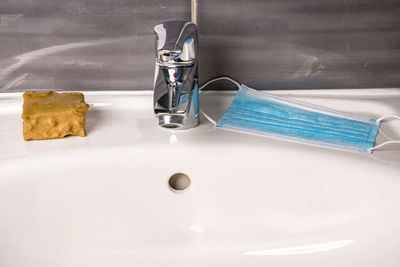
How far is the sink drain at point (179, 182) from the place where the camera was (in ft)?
1.54

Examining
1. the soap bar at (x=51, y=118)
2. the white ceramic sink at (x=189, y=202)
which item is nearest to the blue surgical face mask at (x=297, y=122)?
the white ceramic sink at (x=189, y=202)

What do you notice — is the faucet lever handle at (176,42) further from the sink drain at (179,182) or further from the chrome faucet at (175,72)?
the sink drain at (179,182)

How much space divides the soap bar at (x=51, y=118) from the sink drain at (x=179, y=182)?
0.12m

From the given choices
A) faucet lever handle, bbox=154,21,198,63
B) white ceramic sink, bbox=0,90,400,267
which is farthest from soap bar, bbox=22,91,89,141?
faucet lever handle, bbox=154,21,198,63

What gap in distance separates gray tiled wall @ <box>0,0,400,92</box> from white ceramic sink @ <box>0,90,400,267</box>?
0.13 m

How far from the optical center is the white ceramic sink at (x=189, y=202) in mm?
441

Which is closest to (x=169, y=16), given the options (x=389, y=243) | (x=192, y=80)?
(x=192, y=80)

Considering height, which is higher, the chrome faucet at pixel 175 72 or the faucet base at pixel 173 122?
the chrome faucet at pixel 175 72

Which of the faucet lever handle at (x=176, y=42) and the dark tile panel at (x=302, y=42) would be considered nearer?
the faucet lever handle at (x=176, y=42)

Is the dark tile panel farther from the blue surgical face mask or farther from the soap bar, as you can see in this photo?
the soap bar

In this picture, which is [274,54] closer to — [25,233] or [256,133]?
[256,133]

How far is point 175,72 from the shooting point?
45 centimetres

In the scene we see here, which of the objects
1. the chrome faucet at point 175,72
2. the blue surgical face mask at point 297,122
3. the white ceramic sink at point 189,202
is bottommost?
the white ceramic sink at point 189,202

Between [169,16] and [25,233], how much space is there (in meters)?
0.32
